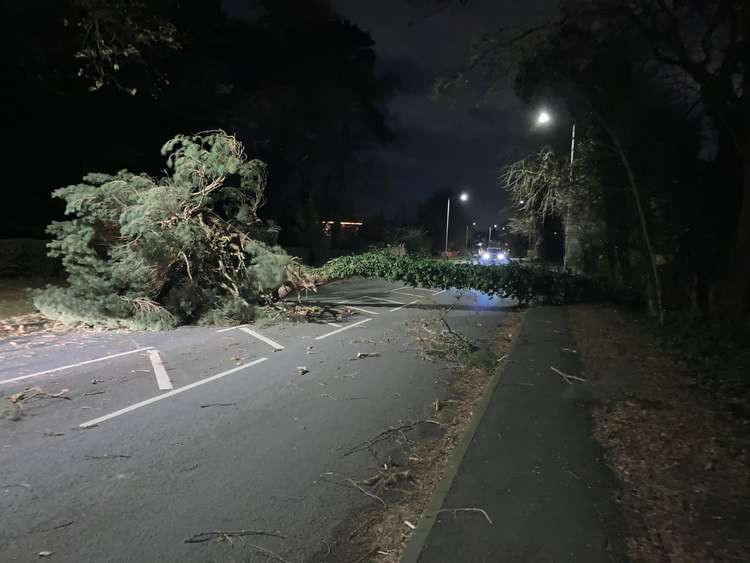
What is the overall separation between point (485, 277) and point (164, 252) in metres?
13.0

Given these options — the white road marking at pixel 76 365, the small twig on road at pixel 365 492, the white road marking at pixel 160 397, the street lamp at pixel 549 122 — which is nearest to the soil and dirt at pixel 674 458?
the small twig on road at pixel 365 492

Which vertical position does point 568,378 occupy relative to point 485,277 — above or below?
below

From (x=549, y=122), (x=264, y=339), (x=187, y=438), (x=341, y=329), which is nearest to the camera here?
(x=187, y=438)

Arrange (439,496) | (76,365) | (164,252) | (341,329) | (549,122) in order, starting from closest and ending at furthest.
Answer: (439,496), (76,365), (164,252), (341,329), (549,122)

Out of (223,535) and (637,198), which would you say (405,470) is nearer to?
(223,535)

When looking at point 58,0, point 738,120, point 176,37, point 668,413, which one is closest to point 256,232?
point 176,37

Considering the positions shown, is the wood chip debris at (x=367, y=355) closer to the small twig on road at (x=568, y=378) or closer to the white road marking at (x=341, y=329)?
the white road marking at (x=341, y=329)

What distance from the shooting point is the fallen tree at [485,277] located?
64.5 feet

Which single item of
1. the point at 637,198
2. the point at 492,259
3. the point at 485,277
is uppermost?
the point at 637,198

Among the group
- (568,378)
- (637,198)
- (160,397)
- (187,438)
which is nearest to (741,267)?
(637,198)

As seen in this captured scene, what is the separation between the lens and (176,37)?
11000mm

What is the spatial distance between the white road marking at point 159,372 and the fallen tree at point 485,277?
12979 millimetres

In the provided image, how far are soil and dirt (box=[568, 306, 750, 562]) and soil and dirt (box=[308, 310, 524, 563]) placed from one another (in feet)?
5.16

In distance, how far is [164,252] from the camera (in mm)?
12156
